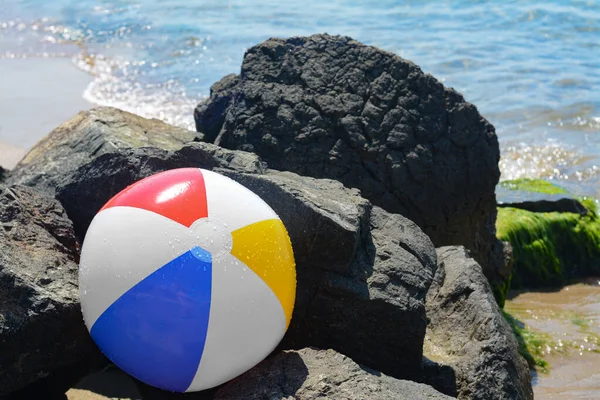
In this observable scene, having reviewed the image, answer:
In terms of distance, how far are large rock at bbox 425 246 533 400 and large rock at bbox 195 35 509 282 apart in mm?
980

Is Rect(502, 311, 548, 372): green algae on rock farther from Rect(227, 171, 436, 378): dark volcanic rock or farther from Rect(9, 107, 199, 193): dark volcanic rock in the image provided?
Rect(9, 107, 199, 193): dark volcanic rock

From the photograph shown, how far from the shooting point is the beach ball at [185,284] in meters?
3.37

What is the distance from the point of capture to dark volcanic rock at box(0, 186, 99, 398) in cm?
365

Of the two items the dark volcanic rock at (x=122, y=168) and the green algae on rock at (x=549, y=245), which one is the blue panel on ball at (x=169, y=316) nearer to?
the dark volcanic rock at (x=122, y=168)

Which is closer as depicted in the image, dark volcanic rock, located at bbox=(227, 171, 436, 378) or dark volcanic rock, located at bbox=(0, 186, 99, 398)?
dark volcanic rock, located at bbox=(0, 186, 99, 398)

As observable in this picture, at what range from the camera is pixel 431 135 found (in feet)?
19.6

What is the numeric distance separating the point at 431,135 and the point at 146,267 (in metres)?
3.21

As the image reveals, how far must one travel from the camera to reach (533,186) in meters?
9.16

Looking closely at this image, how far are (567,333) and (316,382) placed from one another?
3.71m

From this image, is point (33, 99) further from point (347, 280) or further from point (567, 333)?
point (347, 280)

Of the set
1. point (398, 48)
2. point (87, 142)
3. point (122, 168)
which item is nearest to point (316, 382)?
point (122, 168)

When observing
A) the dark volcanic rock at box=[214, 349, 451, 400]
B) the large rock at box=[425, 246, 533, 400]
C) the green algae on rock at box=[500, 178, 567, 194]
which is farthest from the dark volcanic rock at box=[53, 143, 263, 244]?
the green algae on rock at box=[500, 178, 567, 194]

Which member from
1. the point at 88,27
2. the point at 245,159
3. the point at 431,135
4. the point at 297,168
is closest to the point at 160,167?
the point at 245,159

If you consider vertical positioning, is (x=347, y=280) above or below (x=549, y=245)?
above
